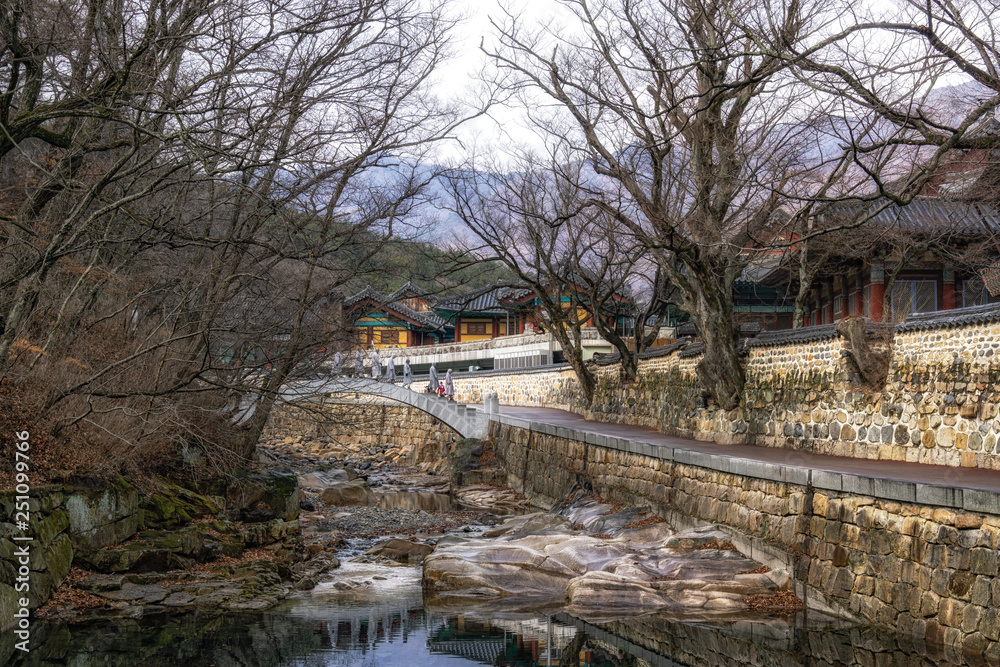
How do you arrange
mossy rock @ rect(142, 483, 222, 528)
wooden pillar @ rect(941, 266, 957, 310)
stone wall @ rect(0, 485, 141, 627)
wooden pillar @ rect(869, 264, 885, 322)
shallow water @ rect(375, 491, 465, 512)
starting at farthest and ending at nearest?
wooden pillar @ rect(941, 266, 957, 310) < wooden pillar @ rect(869, 264, 885, 322) < shallow water @ rect(375, 491, 465, 512) < mossy rock @ rect(142, 483, 222, 528) < stone wall @ rect(0, 485, 141, 627)

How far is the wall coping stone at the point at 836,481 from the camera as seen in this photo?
7.41 m

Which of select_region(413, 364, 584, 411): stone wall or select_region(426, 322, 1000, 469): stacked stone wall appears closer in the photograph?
select_region(426, 322, 1000, 469): stacked stone wall

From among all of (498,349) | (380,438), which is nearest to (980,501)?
(380,438)

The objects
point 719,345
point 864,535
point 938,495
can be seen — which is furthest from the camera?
point 719,345

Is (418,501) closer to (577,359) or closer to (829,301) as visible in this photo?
(577,359)

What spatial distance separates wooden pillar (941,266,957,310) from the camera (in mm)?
22752

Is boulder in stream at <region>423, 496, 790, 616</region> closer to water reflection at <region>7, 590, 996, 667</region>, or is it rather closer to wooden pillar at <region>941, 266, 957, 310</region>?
water reflection at <region>7, 590, 996, 667</region>

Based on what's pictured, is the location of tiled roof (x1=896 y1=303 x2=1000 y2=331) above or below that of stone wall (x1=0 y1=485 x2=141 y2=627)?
above

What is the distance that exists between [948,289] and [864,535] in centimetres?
1694

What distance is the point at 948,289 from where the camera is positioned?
75.3ft

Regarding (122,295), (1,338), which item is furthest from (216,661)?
(122,295)

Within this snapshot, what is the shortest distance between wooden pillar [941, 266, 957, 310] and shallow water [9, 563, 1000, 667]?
55.5ft

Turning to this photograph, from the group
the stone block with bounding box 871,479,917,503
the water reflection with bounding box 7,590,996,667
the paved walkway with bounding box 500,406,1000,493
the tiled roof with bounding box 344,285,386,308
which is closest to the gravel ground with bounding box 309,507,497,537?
the paved walkway with bounding box 500,406,1000,493

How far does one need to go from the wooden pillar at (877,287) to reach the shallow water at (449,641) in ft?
50.8
